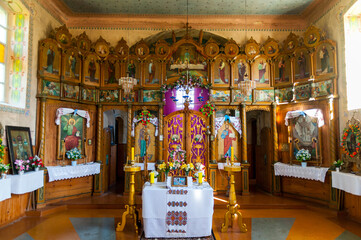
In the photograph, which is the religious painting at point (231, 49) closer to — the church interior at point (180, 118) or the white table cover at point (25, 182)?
the church interior at point (180, 118)

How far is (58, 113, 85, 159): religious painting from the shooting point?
361 inches

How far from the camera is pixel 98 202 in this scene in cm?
870

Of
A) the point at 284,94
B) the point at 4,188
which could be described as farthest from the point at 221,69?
the point at 4,188

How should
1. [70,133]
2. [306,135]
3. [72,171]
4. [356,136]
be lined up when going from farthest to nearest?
[70,133] → [306,135] → [72,171] → [356,136]

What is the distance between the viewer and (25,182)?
272 inches

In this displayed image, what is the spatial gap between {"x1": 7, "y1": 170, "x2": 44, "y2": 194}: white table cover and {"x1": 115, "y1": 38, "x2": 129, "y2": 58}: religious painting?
5.43 m

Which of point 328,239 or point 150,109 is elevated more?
point 150,109

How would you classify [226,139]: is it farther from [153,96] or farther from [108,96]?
[108,96]

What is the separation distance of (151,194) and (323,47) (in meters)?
7.80

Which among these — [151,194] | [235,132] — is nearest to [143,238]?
[151,194]

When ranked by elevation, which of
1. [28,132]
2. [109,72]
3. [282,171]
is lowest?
[282,171]

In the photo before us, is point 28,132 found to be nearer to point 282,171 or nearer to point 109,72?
point 109,72

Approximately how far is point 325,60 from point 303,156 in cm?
349

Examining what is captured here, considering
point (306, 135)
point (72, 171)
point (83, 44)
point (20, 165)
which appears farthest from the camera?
point (83, 44)
